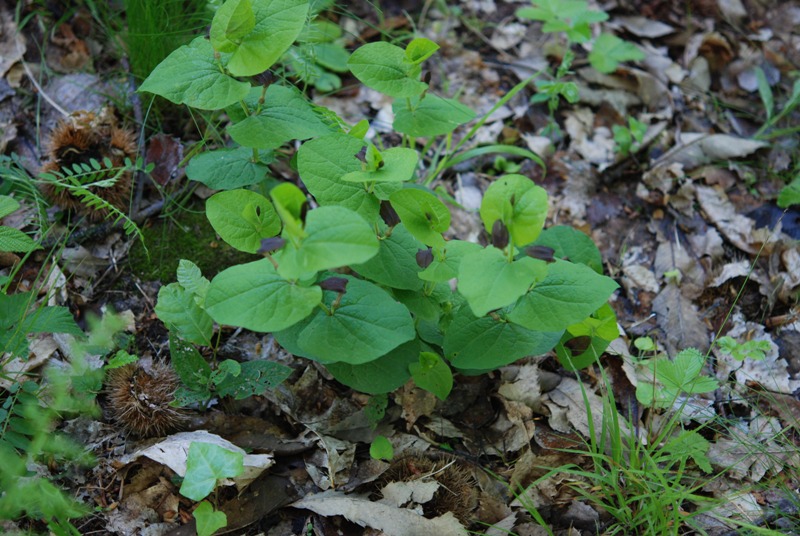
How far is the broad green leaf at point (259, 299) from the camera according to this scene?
1610 millimetres

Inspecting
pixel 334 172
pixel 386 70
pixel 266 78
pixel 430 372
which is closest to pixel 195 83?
pixel 266 78

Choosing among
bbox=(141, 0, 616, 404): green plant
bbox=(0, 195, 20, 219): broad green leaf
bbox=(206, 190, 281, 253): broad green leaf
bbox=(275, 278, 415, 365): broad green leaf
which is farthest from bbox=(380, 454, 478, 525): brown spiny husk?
bbox=(0, 195, 20, 219): broad green leaf

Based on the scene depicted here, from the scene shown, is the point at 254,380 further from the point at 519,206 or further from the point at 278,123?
the point at 519,206

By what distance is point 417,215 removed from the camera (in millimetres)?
1872

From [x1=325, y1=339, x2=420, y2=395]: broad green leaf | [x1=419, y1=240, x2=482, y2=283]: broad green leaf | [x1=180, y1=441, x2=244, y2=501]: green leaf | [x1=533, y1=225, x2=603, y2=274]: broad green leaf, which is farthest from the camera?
[x1=533, y1=225, x2=603, y2=274]: broad green leaf

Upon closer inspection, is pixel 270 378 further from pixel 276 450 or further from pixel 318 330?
pixel 318 330

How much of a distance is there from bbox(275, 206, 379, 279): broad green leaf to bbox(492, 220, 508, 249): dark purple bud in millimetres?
347

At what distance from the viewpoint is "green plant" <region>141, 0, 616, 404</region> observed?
5.30 ft

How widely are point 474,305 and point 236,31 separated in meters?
1.04

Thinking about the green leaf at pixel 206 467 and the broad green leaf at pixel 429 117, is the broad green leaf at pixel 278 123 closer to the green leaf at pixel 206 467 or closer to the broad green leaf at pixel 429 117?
the broad green leaf at pixel 429 117

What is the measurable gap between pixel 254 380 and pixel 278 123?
855 mm

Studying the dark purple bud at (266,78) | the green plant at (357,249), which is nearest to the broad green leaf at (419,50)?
the green plant at (357,249)

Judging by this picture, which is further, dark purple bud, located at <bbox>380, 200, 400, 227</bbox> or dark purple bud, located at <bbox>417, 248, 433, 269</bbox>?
dark purple bud, located at <bbox>380, 200, 400, 227</bbox>

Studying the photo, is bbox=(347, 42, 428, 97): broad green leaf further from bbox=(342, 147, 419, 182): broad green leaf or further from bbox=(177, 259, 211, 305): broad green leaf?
bbox=(177, 259, 211, 305): broad green leaf
